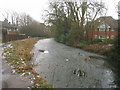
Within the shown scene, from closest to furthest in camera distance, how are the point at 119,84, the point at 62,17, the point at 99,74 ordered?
the point at 119,84 → the point at 99,74 → the point at 62,17

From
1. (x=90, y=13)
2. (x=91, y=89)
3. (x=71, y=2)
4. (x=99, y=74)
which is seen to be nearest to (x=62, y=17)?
(x=71, y=2)

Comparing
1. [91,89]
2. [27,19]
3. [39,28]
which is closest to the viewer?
[91,89]

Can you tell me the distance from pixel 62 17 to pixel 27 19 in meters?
30.6

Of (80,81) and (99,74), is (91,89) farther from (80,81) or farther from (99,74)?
(99,74)

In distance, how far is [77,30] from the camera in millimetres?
17625

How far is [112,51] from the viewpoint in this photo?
3287mm

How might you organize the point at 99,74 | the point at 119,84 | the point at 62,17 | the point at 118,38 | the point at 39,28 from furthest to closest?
1. the point at 39,28
2. the point at 62,17
3. the point at 99,74
4. the point at 119,84
5. the point at 118,38

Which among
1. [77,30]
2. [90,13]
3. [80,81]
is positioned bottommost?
[80,81]

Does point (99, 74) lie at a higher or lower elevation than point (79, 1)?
lower

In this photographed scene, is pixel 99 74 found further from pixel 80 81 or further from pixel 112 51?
pixel 112 51

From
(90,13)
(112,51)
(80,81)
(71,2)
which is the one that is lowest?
(80,81)

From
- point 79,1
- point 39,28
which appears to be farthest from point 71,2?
point 39,28

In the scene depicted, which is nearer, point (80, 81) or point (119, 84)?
point (119, 84)

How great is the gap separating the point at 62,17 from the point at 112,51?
20.9 metres
